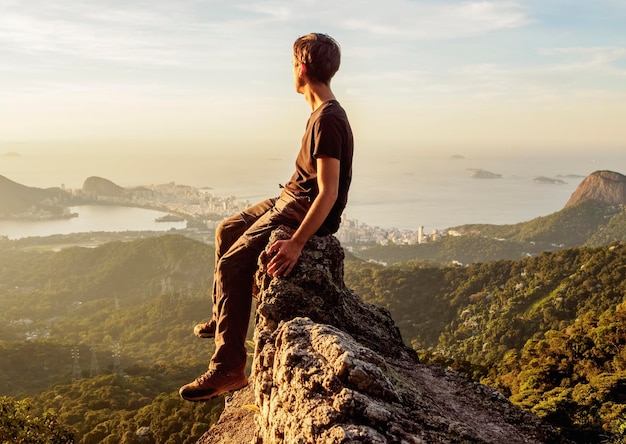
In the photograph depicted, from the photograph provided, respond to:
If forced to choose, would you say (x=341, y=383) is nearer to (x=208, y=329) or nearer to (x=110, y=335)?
(x=208, y=329)

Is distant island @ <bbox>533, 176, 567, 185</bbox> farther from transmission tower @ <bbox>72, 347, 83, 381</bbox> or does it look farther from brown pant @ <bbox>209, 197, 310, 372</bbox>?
brown pant @ <bbox>209, 197, 310, 372</bbox>

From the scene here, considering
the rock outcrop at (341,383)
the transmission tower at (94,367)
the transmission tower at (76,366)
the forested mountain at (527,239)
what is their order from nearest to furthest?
the rock outcrop at (341,383), the transmission tower at (94,367), the transmission tower at (76,366), the forested mountain at (527,239)

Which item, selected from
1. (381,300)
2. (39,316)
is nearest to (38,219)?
(39,316)

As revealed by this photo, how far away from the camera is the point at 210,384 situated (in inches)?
142

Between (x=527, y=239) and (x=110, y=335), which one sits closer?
(x=110, y=335)

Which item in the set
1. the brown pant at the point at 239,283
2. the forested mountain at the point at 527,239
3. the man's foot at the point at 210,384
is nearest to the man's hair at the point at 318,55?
the brown pant at the point at 239,283

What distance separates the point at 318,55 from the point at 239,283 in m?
1.52

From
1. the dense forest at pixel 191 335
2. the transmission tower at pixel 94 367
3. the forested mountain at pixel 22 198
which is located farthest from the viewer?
the forested mountain at pixel 22 198

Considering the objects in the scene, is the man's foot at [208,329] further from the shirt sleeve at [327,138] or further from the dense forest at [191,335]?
the dense forest at [191,335]

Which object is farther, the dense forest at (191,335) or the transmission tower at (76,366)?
the transmission tower at (76,366)

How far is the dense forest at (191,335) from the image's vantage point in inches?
513

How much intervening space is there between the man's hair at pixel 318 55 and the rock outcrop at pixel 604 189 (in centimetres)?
9624

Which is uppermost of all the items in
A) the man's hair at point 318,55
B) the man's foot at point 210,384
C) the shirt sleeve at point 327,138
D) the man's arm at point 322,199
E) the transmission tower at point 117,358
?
the man's hair at point 318,55

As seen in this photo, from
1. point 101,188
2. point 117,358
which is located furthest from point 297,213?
point 101,188
